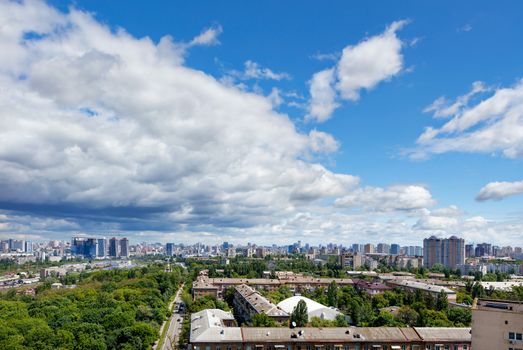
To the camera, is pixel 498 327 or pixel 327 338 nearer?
pixel 498 327

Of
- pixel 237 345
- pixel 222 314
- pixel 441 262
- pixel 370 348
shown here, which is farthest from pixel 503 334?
pixel 441 262

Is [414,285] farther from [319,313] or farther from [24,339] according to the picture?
[24,339]

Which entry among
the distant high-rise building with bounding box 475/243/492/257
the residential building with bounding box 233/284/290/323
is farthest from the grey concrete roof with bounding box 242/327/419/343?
the distant high-rise building with bounding box 475/243/492/257

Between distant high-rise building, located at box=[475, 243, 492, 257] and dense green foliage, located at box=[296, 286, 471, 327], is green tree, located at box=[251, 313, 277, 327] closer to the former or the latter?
dense green foliage, located at box=[296, 286, 471, 327]

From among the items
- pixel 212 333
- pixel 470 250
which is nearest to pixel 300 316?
pixel 212 333

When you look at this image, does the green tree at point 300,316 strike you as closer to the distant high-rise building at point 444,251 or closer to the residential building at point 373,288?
the residential building at point 373,288

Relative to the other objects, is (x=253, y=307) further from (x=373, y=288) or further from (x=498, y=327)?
(x=498, y=327)
